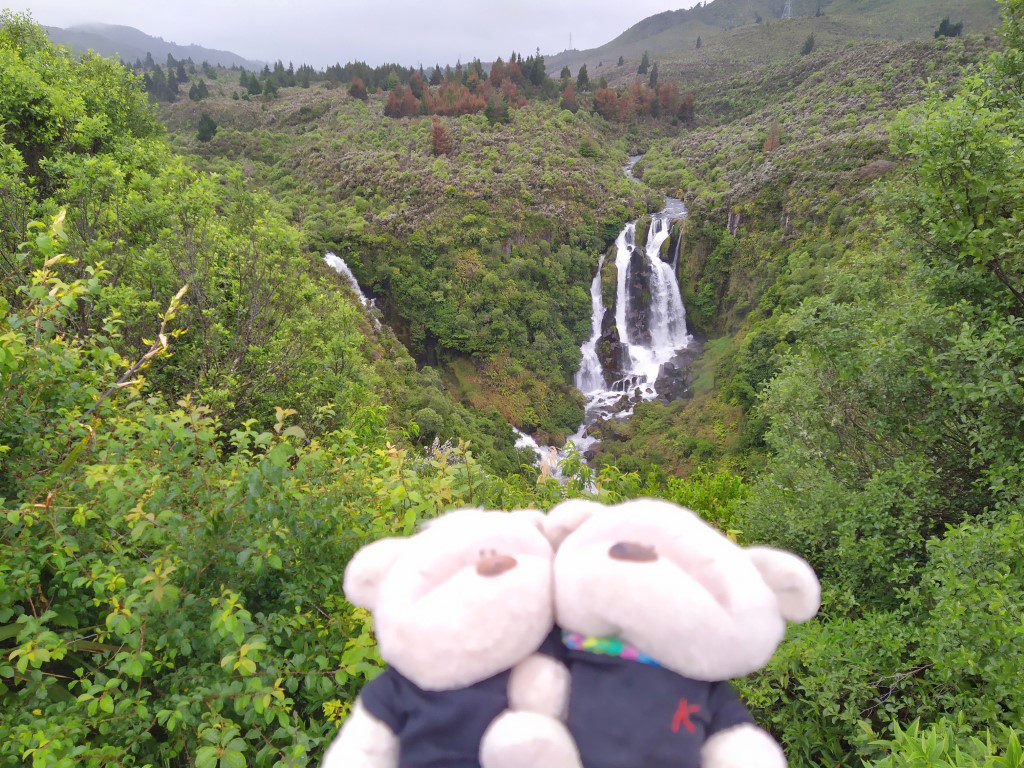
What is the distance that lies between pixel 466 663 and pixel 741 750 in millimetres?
776

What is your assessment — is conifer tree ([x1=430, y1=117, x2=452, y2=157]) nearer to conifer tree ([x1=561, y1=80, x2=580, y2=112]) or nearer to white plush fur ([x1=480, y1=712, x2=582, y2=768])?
conifer tree ([x1=561, y1=80, x2=580, y2=112])

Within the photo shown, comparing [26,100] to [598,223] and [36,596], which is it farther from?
[598,223]

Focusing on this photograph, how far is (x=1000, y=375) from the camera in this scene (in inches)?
204

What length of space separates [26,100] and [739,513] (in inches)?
633

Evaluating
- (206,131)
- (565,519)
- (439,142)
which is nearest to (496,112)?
(439,142)

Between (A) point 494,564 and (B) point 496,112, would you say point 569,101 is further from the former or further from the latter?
(A) point 494,564

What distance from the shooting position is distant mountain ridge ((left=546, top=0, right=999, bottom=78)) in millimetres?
85312

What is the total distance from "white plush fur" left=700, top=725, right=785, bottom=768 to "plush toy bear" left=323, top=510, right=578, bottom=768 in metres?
0.39

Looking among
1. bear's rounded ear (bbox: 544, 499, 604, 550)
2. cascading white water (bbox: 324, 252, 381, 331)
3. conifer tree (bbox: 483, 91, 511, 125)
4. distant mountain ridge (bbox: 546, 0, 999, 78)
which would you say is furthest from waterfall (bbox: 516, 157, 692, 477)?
distant mountain ridge (bbox: 546, 0, 999, 78)

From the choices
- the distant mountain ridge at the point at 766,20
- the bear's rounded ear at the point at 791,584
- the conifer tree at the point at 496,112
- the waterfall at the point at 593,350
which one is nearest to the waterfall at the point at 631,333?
the waterfall at the point at 593,350

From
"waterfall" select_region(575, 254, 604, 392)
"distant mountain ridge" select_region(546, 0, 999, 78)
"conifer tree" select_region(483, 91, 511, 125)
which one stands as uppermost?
"distant mountain ridge" select_region(546, 0, 999, 78)

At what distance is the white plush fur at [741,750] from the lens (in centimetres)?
131

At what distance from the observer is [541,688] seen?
1336 millimetres

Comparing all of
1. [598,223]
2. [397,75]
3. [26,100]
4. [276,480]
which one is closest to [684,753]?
[276,480]
